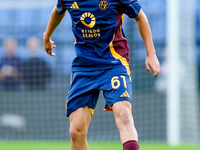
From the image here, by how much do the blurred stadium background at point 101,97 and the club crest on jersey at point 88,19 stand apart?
4290 millimetres

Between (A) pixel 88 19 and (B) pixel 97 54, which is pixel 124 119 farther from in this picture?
(A) pixel 88 19

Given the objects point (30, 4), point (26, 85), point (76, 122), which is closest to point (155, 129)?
point (26, 85)

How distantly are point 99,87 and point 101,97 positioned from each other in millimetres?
4703

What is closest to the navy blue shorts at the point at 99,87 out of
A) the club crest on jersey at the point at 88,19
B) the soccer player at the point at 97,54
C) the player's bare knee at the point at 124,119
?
the soccer player at the point at 97,54

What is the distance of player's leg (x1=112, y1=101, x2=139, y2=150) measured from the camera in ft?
10.7

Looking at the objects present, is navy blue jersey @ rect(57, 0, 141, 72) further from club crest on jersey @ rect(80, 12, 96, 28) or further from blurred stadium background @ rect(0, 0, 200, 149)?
blurred stadium background @ rect(0, 0, 200, 149)

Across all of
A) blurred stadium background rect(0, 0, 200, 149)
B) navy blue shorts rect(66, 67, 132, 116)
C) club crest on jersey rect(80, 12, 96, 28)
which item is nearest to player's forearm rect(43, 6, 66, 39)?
club crest on jersey rect(80, 12, 96, 28)

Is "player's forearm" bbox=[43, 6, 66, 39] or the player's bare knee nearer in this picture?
the player's bare knee

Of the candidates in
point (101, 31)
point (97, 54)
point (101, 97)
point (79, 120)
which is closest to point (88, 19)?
point (101, 31)

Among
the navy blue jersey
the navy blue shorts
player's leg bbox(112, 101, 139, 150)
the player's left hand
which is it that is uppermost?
the navy blue jersey

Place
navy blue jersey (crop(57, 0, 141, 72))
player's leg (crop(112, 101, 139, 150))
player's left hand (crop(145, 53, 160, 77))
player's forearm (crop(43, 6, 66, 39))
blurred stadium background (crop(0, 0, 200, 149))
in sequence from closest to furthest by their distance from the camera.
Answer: player's leg (crop(112, 101, 139, 150)) → player's left hand (crop(145, 53, 160, 77)) → navy blue jersey (crop(57, 0, 141, 72)) → player's forearm (crop(43, 6, 66, 39)) → blurred stadium background (crop(0, 0, 200, 149))

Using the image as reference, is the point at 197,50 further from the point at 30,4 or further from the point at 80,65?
the point at 80,65

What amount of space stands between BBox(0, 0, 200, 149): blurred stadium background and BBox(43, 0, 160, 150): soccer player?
414cm

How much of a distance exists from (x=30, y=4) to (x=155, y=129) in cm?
342
